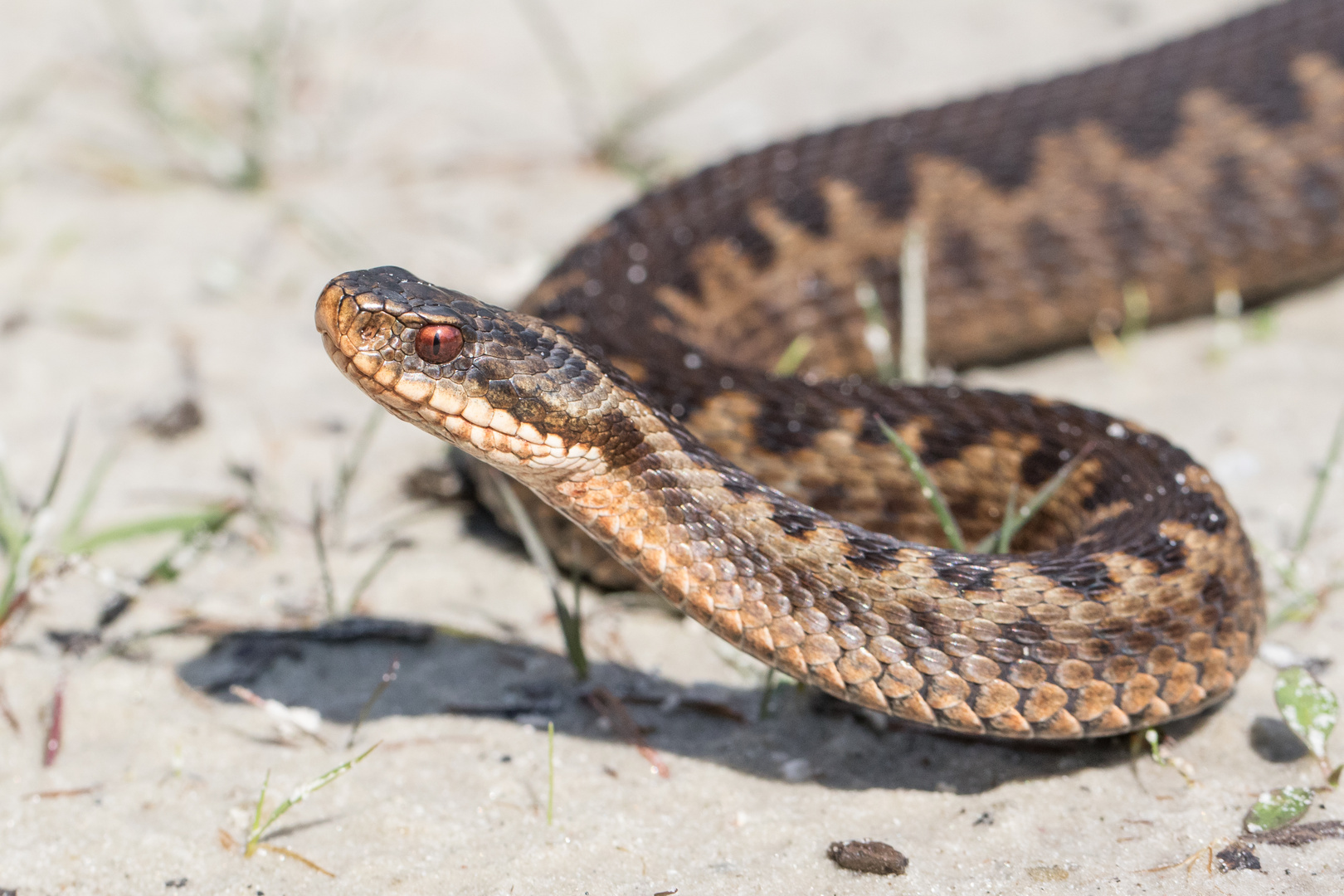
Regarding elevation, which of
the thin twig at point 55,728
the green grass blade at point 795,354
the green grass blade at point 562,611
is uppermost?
the green grass blade at point 795,354

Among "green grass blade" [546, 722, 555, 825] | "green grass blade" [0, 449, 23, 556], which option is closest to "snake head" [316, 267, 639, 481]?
"green grass blade" [546, 722, 555, 825]

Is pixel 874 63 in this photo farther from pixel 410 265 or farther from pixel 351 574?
pixel 351 574

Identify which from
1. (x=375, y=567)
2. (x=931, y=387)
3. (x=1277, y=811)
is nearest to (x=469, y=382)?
(x=375, y=567)

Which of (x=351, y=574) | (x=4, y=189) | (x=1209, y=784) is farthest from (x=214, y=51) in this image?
(x=1209, y=784)

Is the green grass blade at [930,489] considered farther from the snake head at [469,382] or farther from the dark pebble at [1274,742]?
the dark pebble at [1274,742]

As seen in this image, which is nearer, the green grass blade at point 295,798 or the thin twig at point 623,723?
the green grass blade at point 295,798

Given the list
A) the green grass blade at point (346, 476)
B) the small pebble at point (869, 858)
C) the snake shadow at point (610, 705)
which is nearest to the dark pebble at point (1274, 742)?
the snake shadow at point (610, 705)
